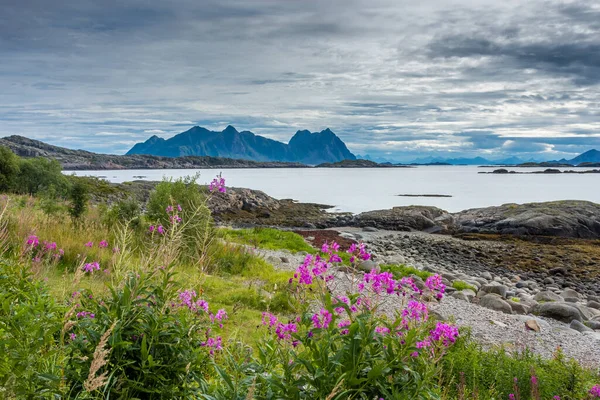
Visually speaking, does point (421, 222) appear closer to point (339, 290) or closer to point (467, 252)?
point (467, 252)

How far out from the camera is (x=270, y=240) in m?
23.8

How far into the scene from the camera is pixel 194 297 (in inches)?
170

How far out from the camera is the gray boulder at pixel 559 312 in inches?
537

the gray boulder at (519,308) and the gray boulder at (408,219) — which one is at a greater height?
the gray boulder at (519,308)

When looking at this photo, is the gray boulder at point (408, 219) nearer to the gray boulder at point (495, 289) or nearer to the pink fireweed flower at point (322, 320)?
the gray boulder at point (495, 289)

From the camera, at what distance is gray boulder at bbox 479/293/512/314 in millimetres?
14125

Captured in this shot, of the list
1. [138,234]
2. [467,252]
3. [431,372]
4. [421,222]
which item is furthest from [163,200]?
[421,222]

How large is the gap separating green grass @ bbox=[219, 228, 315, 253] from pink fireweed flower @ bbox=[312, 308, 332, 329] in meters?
17.4

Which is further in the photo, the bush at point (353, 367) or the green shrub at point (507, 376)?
the green shrub at point (507, 376)

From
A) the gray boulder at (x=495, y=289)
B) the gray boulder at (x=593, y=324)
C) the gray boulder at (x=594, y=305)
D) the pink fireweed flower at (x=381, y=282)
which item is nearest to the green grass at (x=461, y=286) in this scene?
the gray boulder at (x=495, y=289)

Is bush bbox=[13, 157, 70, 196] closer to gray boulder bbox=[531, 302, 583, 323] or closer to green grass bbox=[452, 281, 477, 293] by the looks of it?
green grass bbox=[452, 281, 477, 293]

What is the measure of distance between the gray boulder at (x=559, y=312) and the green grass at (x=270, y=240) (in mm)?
10308

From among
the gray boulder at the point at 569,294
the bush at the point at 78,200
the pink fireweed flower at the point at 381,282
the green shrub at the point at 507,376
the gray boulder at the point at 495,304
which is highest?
the pink fireweed flower at the point at 381,282

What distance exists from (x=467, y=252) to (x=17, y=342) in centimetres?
3036
